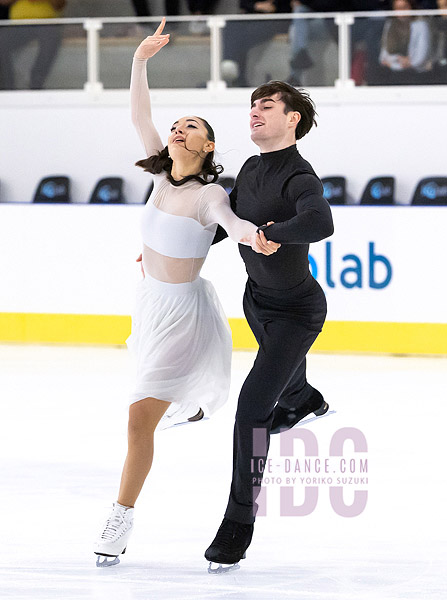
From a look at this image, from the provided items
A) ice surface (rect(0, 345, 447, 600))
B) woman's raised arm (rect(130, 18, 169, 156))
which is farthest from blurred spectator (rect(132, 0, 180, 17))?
woman's raised arm (rect(130, 18, 169, 156))

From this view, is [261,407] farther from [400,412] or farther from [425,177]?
[425,177]

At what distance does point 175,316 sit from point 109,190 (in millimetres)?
7246

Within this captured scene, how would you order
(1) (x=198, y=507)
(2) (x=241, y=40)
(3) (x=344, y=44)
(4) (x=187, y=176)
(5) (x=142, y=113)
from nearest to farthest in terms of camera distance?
(4) (x=187, y=176)
(5) (x=142, y=113)
(1) (x=198, y=507)
(3) (x=344, y=44)
(2) (x=241, y=40)

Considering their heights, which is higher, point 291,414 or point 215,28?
point 215,28

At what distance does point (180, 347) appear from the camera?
3.71 meters

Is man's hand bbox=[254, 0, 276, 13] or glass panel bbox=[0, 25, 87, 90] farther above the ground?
man's hand bbox=[254, 0, 276, 13]

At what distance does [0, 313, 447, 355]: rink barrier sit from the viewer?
332 inches

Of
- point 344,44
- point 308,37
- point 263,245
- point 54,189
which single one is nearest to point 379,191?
point 344,44

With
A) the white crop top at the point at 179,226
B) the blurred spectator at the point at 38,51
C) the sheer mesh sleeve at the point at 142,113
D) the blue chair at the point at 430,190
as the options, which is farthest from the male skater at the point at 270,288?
the blurred spectator at the point at 38,51

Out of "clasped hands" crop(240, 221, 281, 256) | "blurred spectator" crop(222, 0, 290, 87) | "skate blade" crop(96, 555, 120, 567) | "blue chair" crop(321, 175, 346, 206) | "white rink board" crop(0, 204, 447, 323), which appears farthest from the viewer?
"blurred spectator" crop(222, 0, 290, 87)

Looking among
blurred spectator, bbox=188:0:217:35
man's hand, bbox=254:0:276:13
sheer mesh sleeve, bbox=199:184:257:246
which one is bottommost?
sheer mesh sleeve, bbox=199:184:257:246

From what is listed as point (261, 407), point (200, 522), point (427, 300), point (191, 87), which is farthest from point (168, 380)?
point (191, 87)

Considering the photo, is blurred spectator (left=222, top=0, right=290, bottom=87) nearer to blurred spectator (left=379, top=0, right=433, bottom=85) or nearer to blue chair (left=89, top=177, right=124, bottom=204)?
blurred spectator (left=379, top=0, right=433, bottom=85)

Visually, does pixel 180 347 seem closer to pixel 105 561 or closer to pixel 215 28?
pixel 105 561
